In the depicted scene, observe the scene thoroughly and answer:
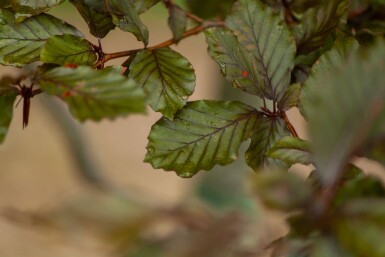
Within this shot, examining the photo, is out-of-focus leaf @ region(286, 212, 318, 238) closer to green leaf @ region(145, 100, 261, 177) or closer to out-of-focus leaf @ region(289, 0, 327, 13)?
green leaf @ region(145, 100, 261, 177)

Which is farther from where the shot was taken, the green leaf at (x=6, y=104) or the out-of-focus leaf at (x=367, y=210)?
the green leaf at (x=6, y=104)

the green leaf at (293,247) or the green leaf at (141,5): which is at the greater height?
the green leaf at (141,5)

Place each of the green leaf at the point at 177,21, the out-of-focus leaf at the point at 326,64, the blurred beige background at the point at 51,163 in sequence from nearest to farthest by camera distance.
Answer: the out-of-focus leaf at the point at 326,64 < the green leaf at the point at 177,21 < the blurred beige background at the point at 51,163

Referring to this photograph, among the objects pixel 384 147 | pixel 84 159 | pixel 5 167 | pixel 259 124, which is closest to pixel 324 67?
pixel 259 124

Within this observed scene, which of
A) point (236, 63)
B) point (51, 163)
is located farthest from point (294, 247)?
point (51, 163)

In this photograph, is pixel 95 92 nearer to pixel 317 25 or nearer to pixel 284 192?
pixel 284 192

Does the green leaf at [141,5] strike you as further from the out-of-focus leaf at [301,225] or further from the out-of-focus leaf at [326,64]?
the out-of-focus leaf at [301,225]

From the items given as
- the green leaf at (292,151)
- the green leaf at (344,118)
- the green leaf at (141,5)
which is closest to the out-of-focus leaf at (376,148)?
the green leaf at (344,118)

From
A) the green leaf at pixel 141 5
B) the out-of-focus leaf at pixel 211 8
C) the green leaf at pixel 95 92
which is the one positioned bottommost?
the green leaf at pixel 95 92
